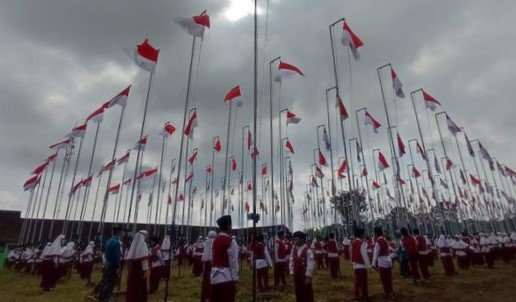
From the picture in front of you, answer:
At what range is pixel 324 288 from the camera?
545 inches

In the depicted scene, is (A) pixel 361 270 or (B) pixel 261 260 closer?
(A) pixel 361 270

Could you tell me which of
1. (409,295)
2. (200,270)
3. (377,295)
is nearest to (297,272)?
(377,295)

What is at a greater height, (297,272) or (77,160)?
(77,160)

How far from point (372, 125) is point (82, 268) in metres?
20.0

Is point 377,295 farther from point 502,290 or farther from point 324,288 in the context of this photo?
point 502,290

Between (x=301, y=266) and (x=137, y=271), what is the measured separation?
182 inches

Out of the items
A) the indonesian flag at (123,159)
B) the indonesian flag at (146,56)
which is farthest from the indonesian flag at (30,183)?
the indonesian flag at (146,56)

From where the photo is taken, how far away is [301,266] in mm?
9312

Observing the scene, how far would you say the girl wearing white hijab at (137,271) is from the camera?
9.24m

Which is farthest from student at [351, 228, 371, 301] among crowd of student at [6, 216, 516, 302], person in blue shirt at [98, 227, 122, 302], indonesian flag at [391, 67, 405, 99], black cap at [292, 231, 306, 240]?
indonesian flag at [391, 67, 405, 99]

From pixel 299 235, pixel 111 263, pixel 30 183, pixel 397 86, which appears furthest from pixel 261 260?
pixel 30 183

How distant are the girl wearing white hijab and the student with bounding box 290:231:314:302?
4246mm

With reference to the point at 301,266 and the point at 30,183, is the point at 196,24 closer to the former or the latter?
the point at 301,266

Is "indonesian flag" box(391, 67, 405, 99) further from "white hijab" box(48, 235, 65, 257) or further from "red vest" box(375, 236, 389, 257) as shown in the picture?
"white hijab" box(48, 235, 65, 257)
